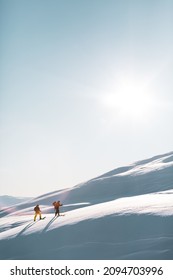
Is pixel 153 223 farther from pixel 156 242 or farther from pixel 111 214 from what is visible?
pixel 111 214

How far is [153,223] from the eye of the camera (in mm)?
16062

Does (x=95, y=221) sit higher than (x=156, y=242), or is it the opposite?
(x=95, y=221)

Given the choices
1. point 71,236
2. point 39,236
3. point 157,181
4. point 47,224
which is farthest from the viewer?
point 157,181

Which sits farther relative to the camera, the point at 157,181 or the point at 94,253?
the point at 157,181

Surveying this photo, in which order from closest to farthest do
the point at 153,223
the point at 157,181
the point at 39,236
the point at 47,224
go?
the point at 153,223 → the point at 39,236 → the point at 47,224 → the point at 157,181

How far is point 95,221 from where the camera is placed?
18.2 metres

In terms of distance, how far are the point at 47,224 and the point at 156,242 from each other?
8.41 meters
